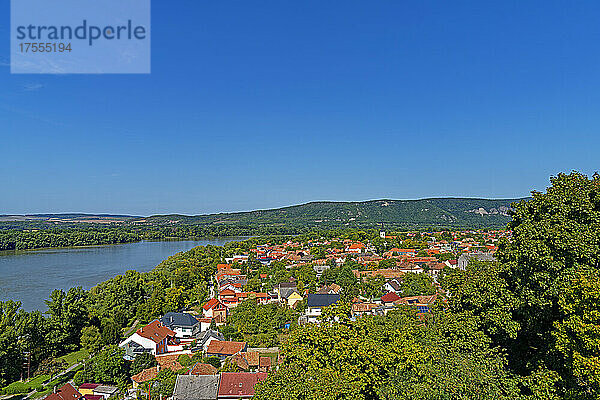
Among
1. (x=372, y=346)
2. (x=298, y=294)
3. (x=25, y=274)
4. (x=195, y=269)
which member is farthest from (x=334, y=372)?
(x=25, y=274)

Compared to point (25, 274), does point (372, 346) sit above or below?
above

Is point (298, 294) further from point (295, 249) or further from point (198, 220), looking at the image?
point (198, 220)

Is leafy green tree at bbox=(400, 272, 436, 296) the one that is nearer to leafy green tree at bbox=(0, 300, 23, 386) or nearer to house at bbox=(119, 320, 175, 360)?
house at bbox=(119, 320, 175, 360)

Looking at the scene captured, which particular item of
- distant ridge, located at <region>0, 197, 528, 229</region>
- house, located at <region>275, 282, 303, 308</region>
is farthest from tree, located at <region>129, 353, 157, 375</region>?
distant ridge, located at <region>0, 197, 528, 229</region>

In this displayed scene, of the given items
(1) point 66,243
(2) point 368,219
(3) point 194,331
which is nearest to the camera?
(3) point 194,331

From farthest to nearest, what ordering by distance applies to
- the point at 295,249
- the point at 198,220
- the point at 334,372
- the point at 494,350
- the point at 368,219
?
the point at 198,220 < the point at 368,219 < the point at 295,249 < the point at 494,350 < the point at 334,372

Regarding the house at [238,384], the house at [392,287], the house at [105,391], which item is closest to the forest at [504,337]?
the house at [238,384]
